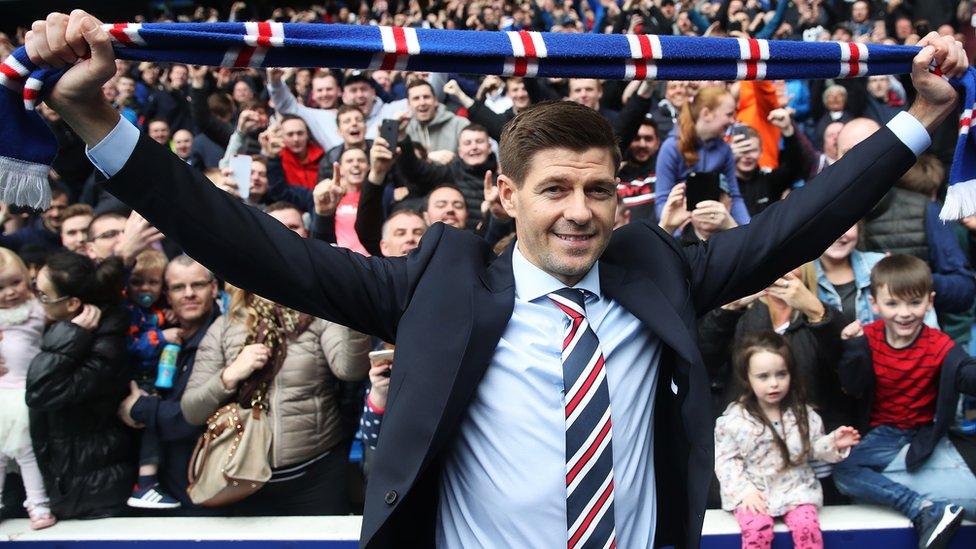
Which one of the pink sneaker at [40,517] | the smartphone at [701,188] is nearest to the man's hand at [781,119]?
the smartphone at [701,188]

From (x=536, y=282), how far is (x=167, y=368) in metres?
2.78

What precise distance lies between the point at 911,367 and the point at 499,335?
2.64 meters

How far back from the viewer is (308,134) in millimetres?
7336

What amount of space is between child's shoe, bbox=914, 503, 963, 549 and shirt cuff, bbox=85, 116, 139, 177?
348 cm

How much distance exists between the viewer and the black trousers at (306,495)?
13.5ft

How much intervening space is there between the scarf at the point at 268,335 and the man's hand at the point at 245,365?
2.2 inches

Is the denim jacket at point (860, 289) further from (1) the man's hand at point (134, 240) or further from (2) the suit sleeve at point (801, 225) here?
(1) the man's hand at point (134, 240)

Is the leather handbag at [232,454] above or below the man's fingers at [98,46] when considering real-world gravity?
below

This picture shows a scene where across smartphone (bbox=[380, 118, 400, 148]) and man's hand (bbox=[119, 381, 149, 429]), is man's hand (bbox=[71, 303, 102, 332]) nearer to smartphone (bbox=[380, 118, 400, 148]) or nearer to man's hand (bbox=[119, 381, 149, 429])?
man's hand (bbox=[119, 381, 149, 429])

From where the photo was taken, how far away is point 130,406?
13.6ft

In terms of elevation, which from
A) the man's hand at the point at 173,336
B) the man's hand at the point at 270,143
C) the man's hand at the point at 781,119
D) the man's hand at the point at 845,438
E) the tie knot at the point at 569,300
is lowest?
the man's hand at the point at 845,438

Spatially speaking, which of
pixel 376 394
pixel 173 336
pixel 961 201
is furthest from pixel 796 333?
pixel 173 336

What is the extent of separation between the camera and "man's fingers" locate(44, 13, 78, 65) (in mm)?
1681

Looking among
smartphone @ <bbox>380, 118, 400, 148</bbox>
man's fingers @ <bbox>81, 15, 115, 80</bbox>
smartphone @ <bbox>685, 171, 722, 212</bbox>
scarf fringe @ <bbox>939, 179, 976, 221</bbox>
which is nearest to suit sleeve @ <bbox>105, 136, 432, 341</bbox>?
man's fingers @ <bbox>81, 15, 115, 80</bbox>
